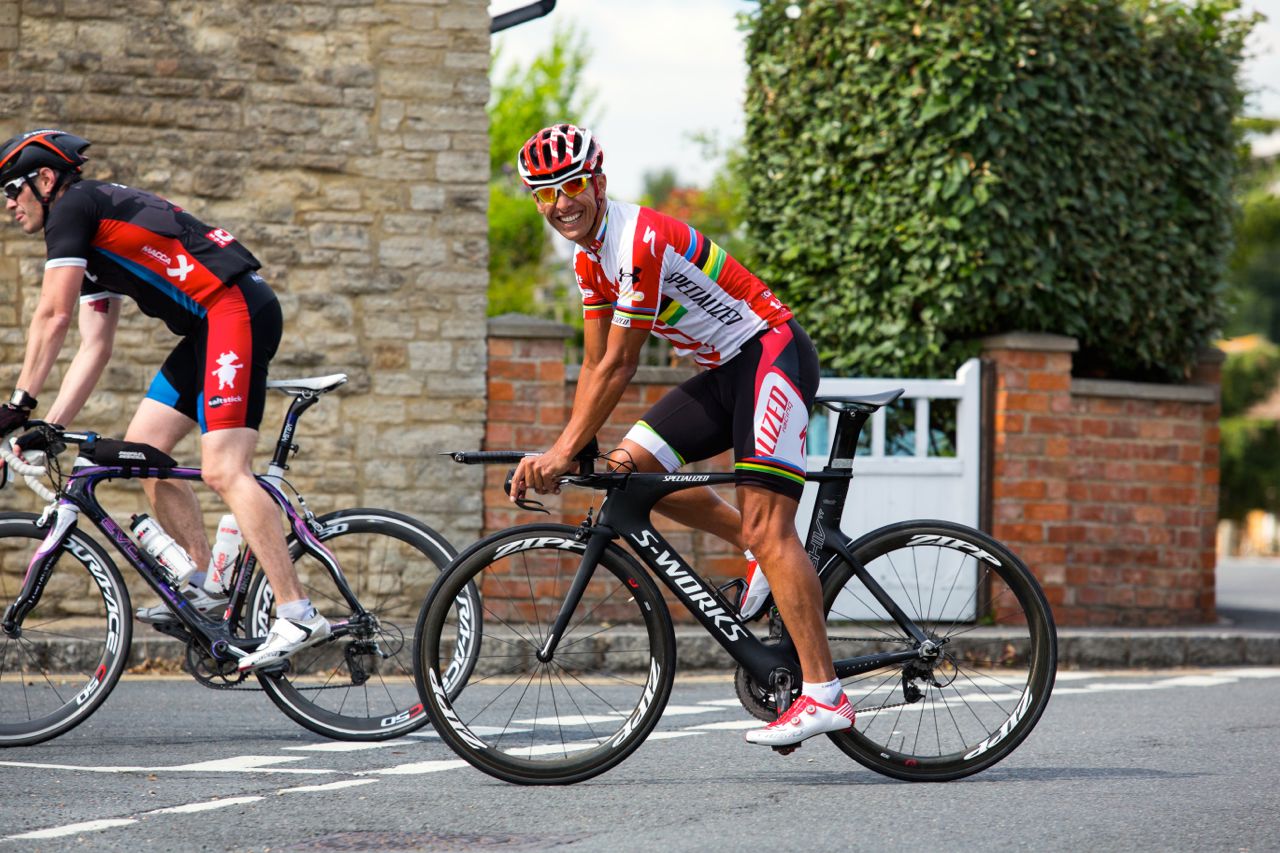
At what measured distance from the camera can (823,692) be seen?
190 inches

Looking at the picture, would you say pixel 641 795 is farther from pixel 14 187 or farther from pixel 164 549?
pixel 14 187

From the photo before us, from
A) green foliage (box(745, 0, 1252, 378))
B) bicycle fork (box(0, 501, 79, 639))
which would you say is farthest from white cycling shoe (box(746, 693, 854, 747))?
green foliage (box(745, 0, 1252, 378))

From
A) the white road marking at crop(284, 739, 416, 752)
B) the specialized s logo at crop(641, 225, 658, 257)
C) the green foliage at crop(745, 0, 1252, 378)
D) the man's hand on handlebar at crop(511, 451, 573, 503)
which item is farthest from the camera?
the green foliage at crop(745, 0, 1252, 378)

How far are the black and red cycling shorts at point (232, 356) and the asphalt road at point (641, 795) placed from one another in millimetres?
1211

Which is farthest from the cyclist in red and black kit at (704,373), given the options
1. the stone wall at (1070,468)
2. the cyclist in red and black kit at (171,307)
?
the stone wall at (1070,468)

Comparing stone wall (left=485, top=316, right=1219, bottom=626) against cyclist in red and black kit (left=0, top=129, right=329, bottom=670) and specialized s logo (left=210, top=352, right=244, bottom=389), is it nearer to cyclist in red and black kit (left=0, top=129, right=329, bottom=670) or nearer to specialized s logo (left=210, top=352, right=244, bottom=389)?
cyclist in red and black kit (left=0, top=129, right=329, bottom=670)

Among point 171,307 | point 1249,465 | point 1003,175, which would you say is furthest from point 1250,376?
point 171,307

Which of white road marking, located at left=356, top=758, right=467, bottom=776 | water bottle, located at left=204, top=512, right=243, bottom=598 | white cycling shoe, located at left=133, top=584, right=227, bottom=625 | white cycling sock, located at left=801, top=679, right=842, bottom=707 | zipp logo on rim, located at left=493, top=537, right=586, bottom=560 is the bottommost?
white road marking, located at left=356, top=758, right=467, bottom=776

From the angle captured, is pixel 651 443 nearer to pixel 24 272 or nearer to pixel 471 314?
pixel 471 314

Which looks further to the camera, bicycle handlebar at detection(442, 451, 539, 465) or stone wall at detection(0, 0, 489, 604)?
stone wall at detection(0, 0, 489, 604)

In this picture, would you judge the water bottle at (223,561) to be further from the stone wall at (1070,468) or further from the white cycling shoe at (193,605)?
the stone wall at (1070,468)

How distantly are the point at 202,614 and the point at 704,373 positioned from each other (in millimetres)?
2052

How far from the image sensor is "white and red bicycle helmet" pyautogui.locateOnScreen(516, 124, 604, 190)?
4.68 m

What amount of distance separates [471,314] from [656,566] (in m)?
4.68
